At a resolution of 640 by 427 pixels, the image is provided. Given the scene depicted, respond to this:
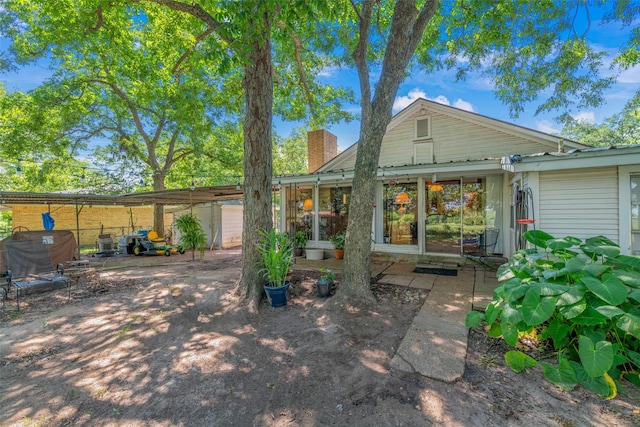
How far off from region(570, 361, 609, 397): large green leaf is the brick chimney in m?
9.01

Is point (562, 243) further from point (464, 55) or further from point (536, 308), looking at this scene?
point (464, 55)

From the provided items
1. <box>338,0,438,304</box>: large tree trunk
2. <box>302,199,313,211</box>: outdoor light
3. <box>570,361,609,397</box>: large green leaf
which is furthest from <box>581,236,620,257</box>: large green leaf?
<box>302,199,313,211</box>: outdoor light

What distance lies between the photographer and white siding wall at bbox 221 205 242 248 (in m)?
15.1

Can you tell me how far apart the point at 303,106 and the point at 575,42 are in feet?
25.1

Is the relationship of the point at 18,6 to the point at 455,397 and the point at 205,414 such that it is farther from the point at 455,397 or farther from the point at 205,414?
the point at 455,397

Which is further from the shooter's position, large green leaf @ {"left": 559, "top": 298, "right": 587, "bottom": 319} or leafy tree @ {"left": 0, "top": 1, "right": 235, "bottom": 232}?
leafy tree @ {"left": 0, "top": 1, "right": 235, "bottom": 232}

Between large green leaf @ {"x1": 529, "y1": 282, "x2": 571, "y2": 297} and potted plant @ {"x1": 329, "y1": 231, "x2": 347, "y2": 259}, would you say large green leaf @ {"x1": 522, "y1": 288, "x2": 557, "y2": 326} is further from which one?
potted plant @ {"x1": 329, "y1": 231, "x2": 347, "y2": 259}

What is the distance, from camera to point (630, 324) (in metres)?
2.37

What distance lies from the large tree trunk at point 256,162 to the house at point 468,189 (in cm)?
293

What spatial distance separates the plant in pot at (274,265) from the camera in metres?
4.82

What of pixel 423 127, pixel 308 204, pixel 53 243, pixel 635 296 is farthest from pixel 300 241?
pixel 635 296

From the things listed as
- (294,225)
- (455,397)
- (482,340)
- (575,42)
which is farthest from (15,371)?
(575,42)

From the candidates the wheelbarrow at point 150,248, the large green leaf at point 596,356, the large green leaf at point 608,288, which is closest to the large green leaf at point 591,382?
the large green leaf at point 596,356

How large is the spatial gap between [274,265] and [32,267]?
24.6 ft
